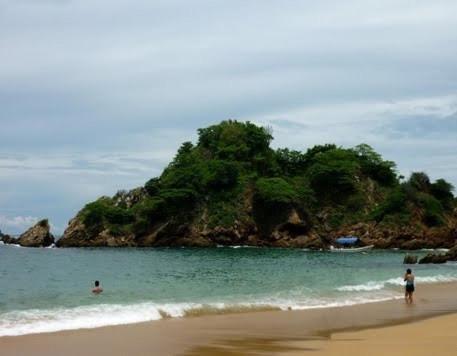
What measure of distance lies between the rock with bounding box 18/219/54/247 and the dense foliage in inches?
233

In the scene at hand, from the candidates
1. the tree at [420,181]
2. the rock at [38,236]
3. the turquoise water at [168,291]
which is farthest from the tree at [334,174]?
the turquoise water at [168,291]

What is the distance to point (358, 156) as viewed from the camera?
109062 mm

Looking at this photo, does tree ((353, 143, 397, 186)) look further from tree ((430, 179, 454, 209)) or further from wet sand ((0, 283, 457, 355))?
wet sand ((0, 283, 457, 355))

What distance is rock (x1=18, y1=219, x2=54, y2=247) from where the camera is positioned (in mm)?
92812

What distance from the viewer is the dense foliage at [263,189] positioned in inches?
3600

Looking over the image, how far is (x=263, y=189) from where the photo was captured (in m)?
92.0

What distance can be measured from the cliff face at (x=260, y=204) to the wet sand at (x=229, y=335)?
66338 mm

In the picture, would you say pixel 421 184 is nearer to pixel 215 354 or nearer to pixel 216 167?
pixel 216 167

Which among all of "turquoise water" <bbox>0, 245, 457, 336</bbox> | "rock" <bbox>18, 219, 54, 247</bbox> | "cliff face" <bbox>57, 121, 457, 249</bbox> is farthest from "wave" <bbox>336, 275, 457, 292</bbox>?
"rock" <bbox>18, 219, 54, 247</bbox>

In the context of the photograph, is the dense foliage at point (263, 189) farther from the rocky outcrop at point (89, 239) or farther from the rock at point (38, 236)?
the rock at point (38, 236)

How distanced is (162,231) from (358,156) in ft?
129

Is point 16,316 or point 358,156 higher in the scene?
point 358,156

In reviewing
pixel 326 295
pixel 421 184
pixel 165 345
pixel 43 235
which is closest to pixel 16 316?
pixel 165 345

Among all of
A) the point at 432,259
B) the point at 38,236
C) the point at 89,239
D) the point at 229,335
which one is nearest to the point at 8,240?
the point at 38,236
